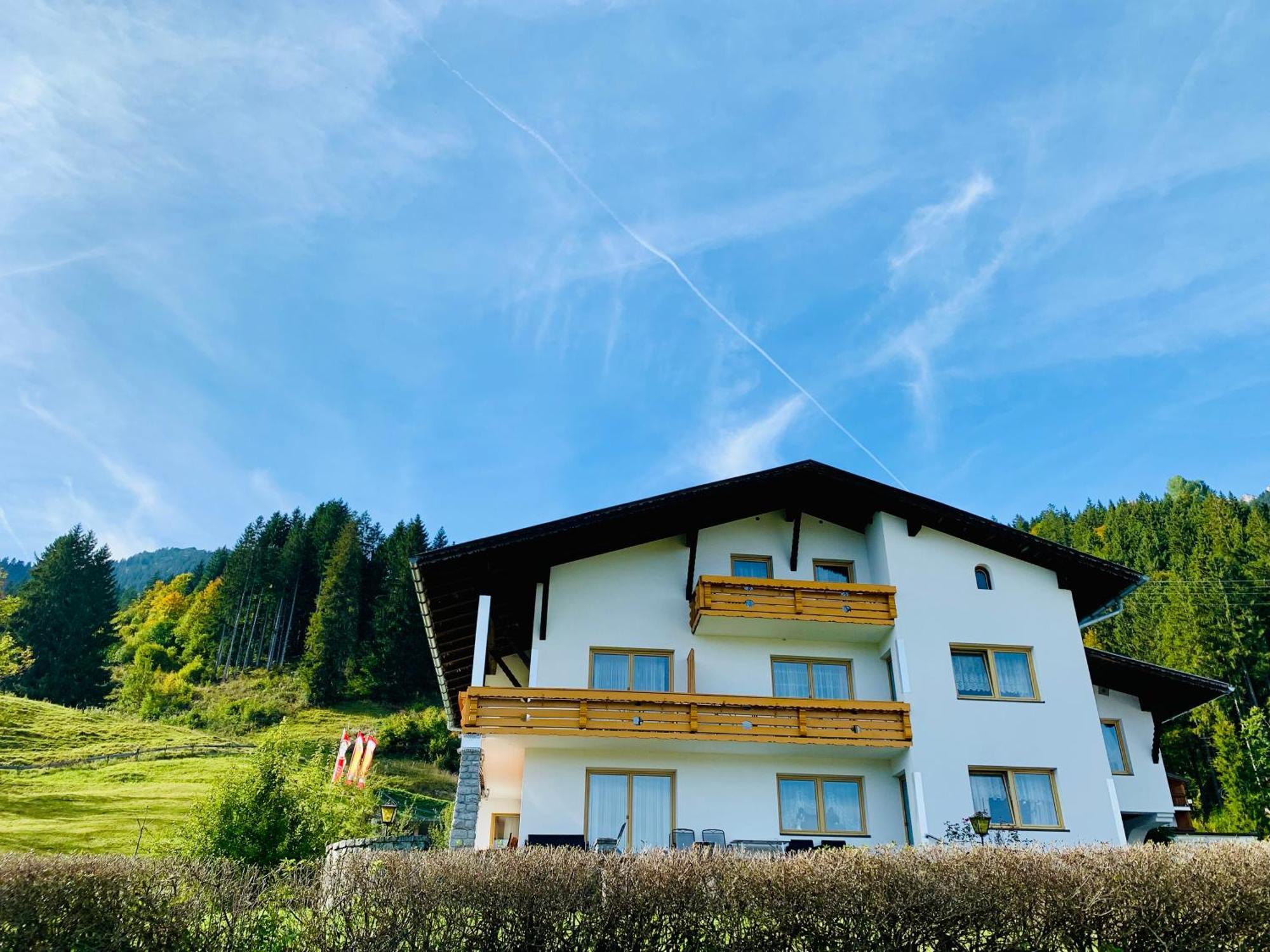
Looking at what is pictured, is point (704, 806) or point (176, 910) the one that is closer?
point (176, 910)

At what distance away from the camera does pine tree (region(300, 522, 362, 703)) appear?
60875 millimetres

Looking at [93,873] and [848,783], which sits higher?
[848,783]

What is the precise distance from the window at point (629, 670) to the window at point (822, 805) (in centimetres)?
316

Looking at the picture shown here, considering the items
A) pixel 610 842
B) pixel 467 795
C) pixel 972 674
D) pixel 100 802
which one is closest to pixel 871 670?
pixel 972 674

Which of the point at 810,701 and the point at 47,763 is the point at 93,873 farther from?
the point at 47,763

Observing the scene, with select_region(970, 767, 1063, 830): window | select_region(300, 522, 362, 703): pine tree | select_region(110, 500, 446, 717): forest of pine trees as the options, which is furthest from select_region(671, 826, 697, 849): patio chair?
select_region(300, 522, 362, 703): pine tree

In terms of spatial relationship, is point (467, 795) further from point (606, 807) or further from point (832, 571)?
point (832, 571)

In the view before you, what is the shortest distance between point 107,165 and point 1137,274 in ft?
73.0

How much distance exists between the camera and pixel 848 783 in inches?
683

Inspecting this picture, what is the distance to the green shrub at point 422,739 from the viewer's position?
52062 millimetres

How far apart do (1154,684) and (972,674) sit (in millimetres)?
6210

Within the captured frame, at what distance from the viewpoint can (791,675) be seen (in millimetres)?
18484

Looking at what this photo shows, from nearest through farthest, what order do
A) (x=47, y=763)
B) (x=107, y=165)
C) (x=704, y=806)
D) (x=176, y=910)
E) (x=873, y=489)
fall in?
(x=176, y=910) → (x=704, y=806) → (x=107, y=165) → (x=873, y=489) → (x=47, y=763)

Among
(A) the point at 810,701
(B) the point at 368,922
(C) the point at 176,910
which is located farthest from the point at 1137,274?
(C) the point at 176,910
